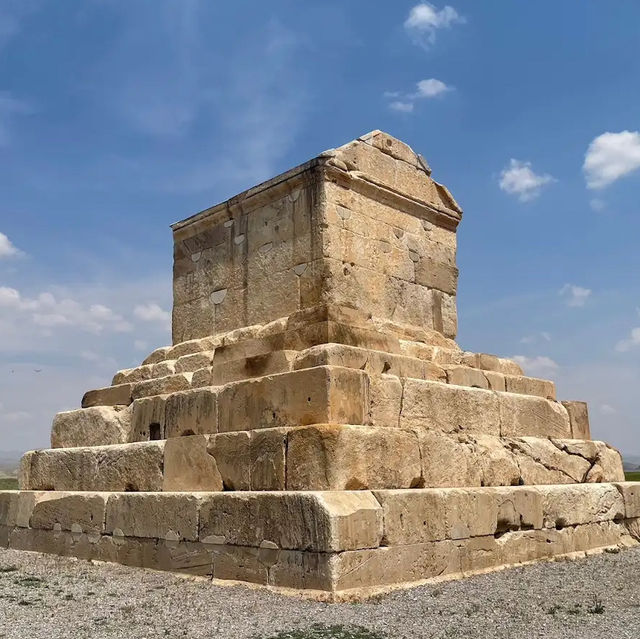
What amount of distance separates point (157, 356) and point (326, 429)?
3.53m

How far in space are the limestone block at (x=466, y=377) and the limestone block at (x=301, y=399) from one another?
1537mm

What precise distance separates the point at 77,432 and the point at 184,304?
183 cm

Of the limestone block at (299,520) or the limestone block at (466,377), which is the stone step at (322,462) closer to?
the limestone block at (299,520)


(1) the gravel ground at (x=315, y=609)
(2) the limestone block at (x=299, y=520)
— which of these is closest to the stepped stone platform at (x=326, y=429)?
(2) the limestone block at (x=299, y=520)

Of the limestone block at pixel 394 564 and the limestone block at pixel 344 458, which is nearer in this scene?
the limestone block at pixel 394 564

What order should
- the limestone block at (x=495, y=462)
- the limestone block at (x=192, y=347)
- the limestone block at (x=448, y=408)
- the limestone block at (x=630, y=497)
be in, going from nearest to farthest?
the limestone block at (x=448, y=408), the limestone block at (x=495, y=462), the limestone block at (x=192, y=347), the limestone block at (x=630, y=497)

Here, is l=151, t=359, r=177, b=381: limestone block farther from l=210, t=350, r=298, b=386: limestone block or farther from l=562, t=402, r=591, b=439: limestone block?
l=562, t=402, r=591, b=439: limestone block

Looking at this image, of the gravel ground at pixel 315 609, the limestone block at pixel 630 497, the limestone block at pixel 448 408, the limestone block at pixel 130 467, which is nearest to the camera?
the gravel ground at pixel 315 609

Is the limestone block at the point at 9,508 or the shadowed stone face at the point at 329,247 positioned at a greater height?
the shadowed stone face at the point at 329,247

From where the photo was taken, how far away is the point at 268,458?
A: 6.02 meters

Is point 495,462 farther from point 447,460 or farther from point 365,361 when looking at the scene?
point 365,361

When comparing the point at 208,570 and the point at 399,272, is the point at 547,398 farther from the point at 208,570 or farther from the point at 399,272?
the point at 208,570

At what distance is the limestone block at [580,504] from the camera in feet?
23.8

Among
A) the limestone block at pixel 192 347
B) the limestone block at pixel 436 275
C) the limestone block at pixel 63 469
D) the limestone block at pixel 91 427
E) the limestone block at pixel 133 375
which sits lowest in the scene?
the limestone block at pixel 63 469
